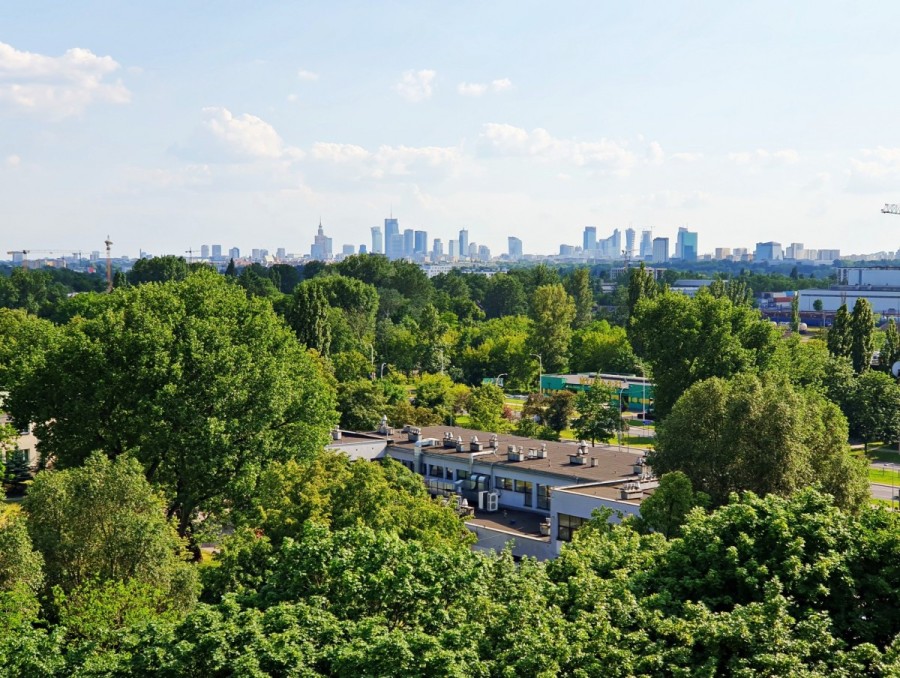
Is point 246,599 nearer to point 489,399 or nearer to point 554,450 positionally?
point 554,450

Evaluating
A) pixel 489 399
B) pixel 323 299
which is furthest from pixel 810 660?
pixel 323 299

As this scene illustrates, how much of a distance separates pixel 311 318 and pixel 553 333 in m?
24.4

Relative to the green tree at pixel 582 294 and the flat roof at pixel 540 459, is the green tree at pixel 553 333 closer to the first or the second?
the green tree at pixel 582 294

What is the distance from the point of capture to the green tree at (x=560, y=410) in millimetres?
59906

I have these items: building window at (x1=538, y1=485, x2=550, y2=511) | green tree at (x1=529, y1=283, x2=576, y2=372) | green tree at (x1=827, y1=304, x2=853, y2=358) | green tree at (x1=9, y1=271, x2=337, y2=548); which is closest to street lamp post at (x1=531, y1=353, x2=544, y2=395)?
green tree at (x1=529, y1=283, x2=576, y2=372)

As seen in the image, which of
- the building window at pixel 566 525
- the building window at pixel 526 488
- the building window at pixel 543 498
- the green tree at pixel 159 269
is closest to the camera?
the building window at pixel 566 525

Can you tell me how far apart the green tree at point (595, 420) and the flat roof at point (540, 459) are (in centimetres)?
925

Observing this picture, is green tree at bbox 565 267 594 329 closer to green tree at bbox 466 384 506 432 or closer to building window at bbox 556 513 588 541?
green tree at bbox 466 384 506 432

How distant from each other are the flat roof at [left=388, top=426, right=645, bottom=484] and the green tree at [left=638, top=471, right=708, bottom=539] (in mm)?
10847

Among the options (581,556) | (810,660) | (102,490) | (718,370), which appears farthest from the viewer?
(718,370)

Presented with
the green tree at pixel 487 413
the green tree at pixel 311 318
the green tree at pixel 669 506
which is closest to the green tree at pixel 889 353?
the green tree at pixel 487 413

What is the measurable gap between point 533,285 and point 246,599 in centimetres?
12028

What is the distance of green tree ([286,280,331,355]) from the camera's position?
68.2 metres

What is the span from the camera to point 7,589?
61.8 feet
